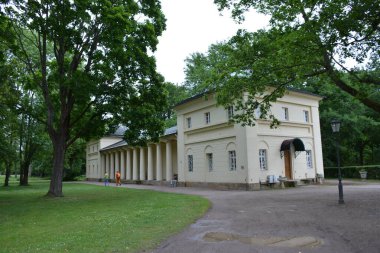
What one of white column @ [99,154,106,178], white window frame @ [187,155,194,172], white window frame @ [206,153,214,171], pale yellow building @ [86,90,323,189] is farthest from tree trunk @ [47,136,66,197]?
white column @ [99,154,106,178]

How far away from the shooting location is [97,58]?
21359 millimetres

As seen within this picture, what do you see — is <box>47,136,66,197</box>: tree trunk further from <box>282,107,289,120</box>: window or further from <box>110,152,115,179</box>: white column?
<box>110,152,115,179</box>: white column

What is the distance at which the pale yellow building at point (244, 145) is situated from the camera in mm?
24281

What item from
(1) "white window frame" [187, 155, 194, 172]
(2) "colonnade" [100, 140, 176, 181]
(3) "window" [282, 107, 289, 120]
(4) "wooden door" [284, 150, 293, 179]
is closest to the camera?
(4) "wooden door" [284, 150, 293, 179]

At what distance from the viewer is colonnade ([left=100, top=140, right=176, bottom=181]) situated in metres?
35.9

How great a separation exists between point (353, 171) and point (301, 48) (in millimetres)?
26450

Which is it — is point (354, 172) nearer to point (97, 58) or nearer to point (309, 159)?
point (309, 159)

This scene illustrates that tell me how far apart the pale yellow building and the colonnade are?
1.30 m

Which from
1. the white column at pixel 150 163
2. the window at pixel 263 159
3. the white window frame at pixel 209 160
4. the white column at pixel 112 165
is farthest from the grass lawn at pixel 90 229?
the white column at pixel 112 165

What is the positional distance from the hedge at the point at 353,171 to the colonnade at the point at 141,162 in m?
18.2

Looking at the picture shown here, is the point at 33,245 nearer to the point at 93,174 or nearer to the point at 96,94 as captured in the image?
the point at 96,94

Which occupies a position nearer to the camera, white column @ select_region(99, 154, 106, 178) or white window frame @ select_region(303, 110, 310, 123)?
white window frame @ select_region(303, 110, 310, 123)

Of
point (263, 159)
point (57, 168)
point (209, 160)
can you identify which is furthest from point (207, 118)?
point (57, 168)

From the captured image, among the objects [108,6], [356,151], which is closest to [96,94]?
[108,6]
